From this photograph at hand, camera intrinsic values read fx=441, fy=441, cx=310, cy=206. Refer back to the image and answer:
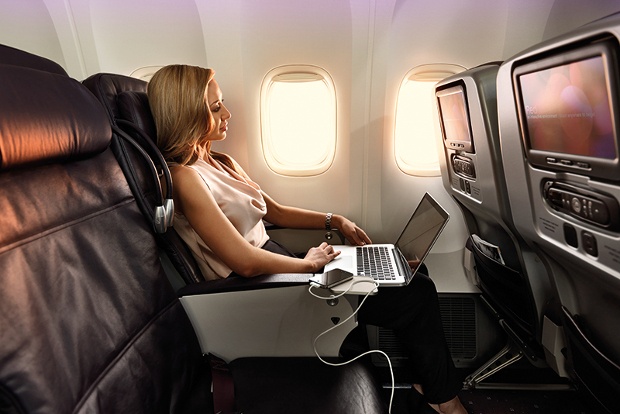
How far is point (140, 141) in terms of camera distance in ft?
5.09

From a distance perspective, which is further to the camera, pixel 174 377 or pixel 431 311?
pixel 431 311

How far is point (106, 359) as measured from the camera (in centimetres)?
107

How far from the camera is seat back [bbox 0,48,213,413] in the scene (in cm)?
87

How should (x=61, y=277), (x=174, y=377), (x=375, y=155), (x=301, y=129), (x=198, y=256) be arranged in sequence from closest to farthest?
(x=61, y=277) < (x=174, y=377) < (x=198, y=256) < (x=375, y=155) < (x=301, y=129)

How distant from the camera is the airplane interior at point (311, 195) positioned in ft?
3.15

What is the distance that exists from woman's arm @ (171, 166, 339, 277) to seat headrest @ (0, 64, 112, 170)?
1.39 ft

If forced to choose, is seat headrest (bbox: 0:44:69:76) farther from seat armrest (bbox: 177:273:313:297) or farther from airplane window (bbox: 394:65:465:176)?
airplane window (bbox: 394:65:465:176)

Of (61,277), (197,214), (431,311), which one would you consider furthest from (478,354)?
(61,277)

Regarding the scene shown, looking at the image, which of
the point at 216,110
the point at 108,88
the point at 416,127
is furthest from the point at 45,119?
the point at 416,127

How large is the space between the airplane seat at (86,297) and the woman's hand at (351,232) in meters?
0.91

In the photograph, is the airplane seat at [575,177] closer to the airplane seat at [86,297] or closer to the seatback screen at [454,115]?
the seatback screen at [454,115]

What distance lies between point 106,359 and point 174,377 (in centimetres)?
26

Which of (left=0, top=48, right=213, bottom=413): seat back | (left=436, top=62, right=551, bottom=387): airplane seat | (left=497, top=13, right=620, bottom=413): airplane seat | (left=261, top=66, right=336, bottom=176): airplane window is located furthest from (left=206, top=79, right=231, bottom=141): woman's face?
(left=497, top=13, right=620, bottom=413): airplane seat

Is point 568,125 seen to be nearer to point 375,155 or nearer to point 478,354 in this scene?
point 375,155
